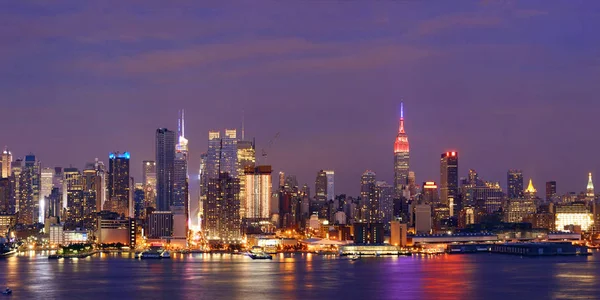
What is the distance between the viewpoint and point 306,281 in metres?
73.2

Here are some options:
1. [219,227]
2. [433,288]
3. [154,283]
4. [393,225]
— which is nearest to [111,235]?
[219,227]

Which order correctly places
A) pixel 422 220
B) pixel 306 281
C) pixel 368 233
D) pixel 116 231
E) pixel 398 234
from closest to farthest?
1. pixel 306 281
2. pixel 398 234
3. pixel 368 233
4. pixel 116 231
5. pixel 422 220

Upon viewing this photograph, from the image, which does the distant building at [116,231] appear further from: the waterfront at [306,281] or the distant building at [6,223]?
the waterfront at [306,281]

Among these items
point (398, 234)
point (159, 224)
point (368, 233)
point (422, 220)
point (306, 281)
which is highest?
point (422, 220)

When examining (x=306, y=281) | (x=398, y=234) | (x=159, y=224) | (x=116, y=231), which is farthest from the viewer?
(x=159, y=224)

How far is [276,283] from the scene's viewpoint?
7094 centimetres

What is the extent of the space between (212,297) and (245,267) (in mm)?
34027

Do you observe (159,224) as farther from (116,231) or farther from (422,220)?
(422,220)

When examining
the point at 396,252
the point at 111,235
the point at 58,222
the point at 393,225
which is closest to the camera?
the point at 396,252

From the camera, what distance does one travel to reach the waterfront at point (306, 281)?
62625mm

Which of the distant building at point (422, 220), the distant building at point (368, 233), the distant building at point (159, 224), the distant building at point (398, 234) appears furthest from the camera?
the distant building at point (422, 220)

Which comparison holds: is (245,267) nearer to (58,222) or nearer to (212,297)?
(212,297)

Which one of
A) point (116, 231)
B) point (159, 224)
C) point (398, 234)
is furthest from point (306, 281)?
Answer: point (159, 224)

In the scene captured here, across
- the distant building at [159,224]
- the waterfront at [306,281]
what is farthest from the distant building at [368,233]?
the waterfront at [306,281]
